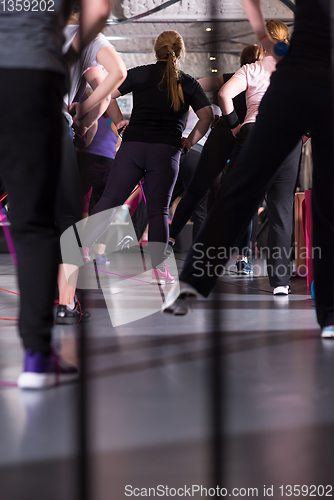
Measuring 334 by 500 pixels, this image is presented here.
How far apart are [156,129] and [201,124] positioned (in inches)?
12.8

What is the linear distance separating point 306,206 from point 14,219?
1646 millimetres

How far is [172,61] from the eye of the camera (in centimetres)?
247

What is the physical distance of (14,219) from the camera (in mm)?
1042

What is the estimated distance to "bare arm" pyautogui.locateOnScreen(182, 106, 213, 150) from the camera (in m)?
2.59

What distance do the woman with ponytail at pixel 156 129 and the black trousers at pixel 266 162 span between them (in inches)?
46.5

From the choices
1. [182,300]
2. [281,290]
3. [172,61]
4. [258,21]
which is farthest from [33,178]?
[172,61]

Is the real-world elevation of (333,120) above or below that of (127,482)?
above

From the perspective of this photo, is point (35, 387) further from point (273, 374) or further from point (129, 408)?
point (273, 374)

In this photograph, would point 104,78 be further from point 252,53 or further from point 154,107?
point 252,53

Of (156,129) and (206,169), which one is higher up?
(156,129)

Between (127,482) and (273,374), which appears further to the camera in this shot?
(273,374)

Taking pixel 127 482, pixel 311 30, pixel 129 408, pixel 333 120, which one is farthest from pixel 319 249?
pixel 127 482

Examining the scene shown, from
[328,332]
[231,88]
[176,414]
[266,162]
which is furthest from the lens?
[231,88]

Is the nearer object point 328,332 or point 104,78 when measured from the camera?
point 328,332
